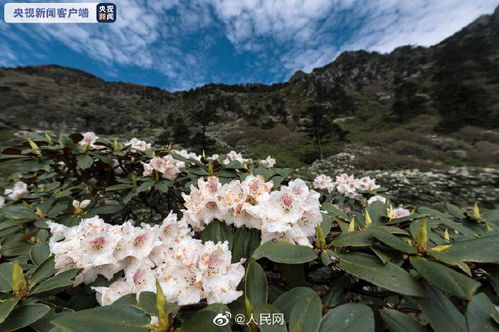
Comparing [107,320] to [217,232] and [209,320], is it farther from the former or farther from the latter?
[217,232]

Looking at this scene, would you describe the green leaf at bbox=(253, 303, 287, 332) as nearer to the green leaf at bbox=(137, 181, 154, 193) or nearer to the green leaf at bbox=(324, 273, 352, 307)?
the green leaf at bbox=(324, 273, 352, 307)

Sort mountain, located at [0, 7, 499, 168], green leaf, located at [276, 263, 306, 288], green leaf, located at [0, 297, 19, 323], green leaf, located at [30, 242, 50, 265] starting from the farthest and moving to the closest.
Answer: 1. mountain, located at [0, 7, 499, 168]
2. green leaf, located at [30, 242, 50, 265]
3. green leaf, located at [276, 263, 306, 288]
4. green leaf, located at [0, 297, 19, 323]

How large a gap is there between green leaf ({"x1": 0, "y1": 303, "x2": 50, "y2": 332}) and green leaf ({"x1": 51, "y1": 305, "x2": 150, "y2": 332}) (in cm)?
21

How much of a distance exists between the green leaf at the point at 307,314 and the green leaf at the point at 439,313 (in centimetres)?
24

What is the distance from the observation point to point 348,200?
275cm

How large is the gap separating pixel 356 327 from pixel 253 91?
5109 cm

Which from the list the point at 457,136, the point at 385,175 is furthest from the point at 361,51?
the point at 385,175

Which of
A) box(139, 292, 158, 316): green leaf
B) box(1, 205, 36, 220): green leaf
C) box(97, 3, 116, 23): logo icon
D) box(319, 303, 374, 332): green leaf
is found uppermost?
box(97, 3, 116, 23): logo icon

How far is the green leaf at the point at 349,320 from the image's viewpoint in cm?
54

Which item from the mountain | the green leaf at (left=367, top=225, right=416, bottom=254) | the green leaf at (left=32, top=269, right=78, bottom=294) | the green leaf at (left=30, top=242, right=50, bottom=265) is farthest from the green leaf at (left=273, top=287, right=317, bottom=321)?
the mountain

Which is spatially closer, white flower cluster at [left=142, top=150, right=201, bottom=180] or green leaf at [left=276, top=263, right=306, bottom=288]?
green leaf at [left=276, top=263, right=306, bottom=288]

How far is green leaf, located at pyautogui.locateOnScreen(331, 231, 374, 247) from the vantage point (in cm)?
66

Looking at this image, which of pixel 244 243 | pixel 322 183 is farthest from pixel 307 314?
pixel 322 183

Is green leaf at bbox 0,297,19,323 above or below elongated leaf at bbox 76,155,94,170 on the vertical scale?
below
